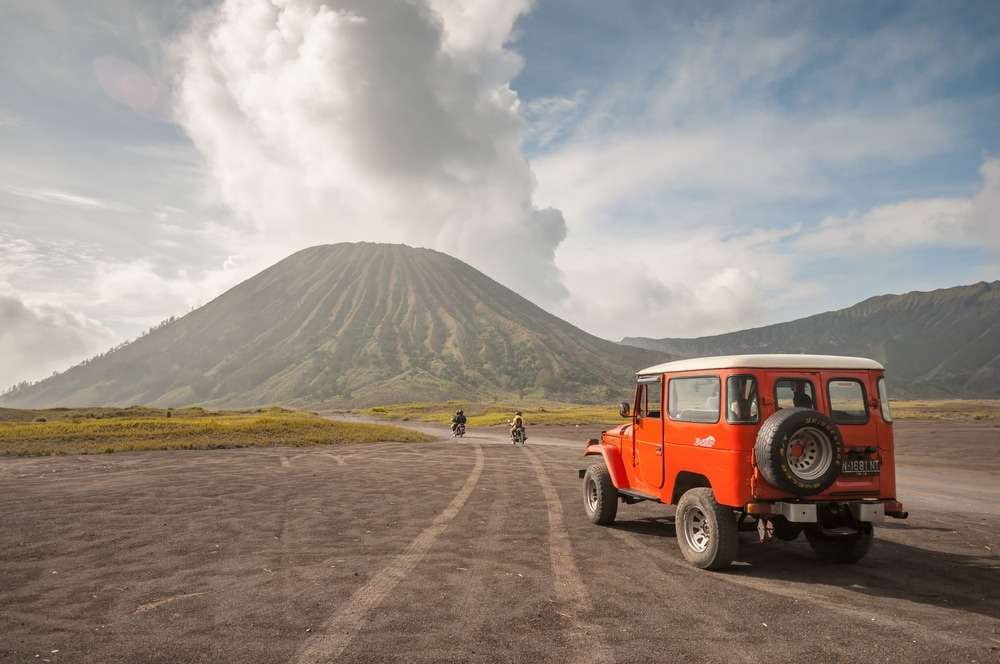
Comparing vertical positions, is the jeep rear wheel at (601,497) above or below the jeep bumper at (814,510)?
below

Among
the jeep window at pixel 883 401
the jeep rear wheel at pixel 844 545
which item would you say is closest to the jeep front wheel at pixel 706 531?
the jeep rear wheel at pixel 844 545

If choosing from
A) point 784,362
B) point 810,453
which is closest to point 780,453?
point 810,453

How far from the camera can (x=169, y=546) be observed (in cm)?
966

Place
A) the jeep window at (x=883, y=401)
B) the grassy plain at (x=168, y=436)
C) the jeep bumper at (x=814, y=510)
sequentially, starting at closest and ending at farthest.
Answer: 1. the jeep bumper at (x=814, y=510)
2. the jeep window at (x=883, y=401)
3. the grassy plain at (x=168, y=436)

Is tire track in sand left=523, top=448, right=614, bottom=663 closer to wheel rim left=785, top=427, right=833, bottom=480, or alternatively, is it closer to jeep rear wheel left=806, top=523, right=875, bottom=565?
wheel rim left=785, top=427, right=833, bottom=480

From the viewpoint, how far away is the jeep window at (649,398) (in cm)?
1004

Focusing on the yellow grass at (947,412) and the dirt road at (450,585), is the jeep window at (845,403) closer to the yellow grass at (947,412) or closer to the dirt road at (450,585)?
the dirt road at (450,585)

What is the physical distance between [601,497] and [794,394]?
172 inches

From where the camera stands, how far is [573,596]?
7.12 m

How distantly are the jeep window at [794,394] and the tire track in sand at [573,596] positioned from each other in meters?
3.57

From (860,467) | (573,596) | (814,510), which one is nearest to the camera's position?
(573,596)

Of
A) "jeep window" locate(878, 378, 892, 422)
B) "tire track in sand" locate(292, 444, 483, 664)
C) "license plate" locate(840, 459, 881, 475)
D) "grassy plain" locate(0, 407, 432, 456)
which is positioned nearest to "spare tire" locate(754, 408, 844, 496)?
"license plate" locate(840, 459, 881, 475)

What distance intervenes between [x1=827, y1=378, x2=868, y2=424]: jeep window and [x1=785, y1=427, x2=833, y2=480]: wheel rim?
0.65m

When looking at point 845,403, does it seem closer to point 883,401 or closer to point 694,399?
point 883,401
